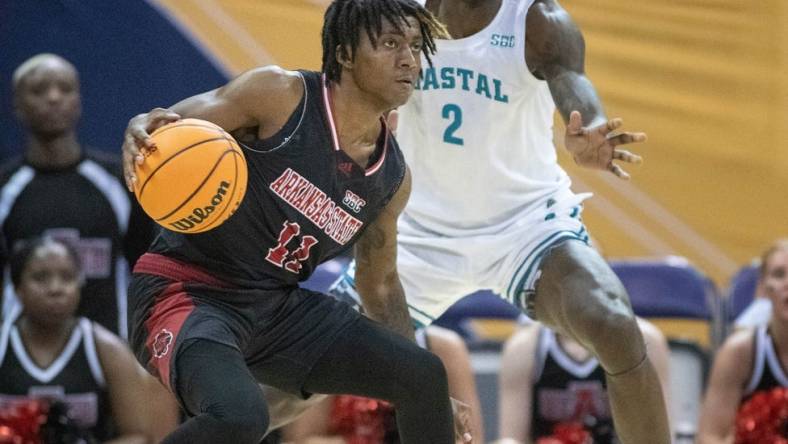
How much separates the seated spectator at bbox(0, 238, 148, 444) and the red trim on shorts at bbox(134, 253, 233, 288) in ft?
7.43

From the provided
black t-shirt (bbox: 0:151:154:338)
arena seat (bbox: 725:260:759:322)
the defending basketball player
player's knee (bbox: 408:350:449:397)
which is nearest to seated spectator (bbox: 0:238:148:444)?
black t-shirt (bbox: 0:151:154:338)

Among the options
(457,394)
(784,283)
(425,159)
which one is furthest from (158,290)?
(784,283)

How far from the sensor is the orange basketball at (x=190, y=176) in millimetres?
4582

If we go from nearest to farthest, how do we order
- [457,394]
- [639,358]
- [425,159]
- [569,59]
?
[639,358]
[569,59]
[425,159]
[457,394]

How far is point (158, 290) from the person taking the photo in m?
4.96

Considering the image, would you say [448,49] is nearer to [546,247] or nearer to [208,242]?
[546,247]

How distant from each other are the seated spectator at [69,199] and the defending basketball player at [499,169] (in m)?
2.23

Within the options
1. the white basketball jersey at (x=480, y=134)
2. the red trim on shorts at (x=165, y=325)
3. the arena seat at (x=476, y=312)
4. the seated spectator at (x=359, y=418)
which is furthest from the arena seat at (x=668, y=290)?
the red trim on shorts at (x=165, y=325)

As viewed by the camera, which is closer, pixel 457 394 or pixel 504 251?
pixel 504 251

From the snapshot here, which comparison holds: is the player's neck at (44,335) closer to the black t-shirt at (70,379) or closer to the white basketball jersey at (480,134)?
the black t-shirt at (70,379)

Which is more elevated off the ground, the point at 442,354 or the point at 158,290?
the point at 158,290

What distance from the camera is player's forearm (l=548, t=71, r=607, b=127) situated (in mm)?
5484

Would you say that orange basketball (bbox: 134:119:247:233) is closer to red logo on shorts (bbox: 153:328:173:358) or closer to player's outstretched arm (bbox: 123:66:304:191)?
player's outstretched arm (bbox: 123:66:304:191)

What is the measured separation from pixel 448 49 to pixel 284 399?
152cm
